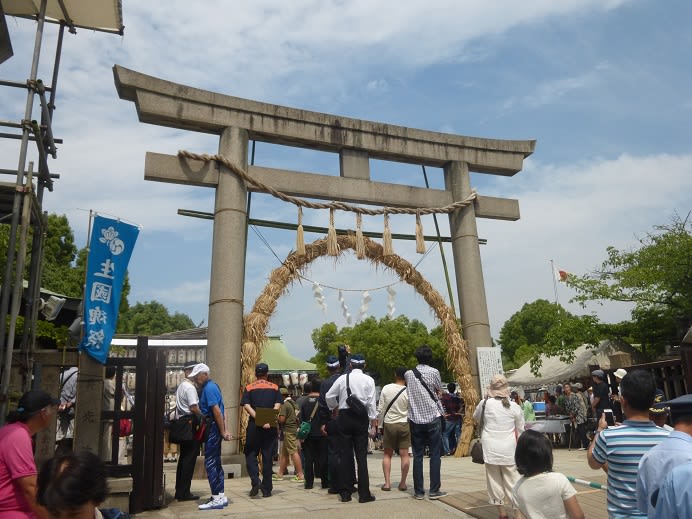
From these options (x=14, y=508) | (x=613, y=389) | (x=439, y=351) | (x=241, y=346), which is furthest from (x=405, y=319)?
(x=14, y=508)

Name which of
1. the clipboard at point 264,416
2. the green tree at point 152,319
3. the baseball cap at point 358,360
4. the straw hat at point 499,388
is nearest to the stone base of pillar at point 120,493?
the clipboard at point 264,416

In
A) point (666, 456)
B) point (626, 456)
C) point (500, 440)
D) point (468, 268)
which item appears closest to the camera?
point (666, 456)

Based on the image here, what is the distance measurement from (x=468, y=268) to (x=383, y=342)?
997 inches

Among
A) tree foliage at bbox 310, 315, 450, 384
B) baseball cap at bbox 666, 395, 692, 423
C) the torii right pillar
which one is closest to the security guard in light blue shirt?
baseball cap at bbox 666, 395, 692, 423

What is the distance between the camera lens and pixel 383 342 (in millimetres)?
36031

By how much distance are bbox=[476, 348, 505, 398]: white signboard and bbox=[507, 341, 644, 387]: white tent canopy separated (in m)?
6.72

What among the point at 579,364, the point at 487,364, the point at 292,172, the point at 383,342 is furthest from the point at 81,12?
the point at 383,342

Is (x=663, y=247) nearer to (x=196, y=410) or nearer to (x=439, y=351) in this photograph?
(x=196, y=410)

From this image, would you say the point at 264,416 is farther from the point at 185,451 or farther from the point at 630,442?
the point at 630,442

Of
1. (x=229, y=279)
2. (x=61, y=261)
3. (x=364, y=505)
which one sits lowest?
(x=364, y=505)

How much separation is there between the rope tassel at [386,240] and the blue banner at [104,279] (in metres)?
5.36

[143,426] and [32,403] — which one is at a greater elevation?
[32,403]

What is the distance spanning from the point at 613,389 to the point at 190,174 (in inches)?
413

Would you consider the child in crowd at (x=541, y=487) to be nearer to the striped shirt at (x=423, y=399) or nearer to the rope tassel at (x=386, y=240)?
the striped shirt at (x=423, y=399)
